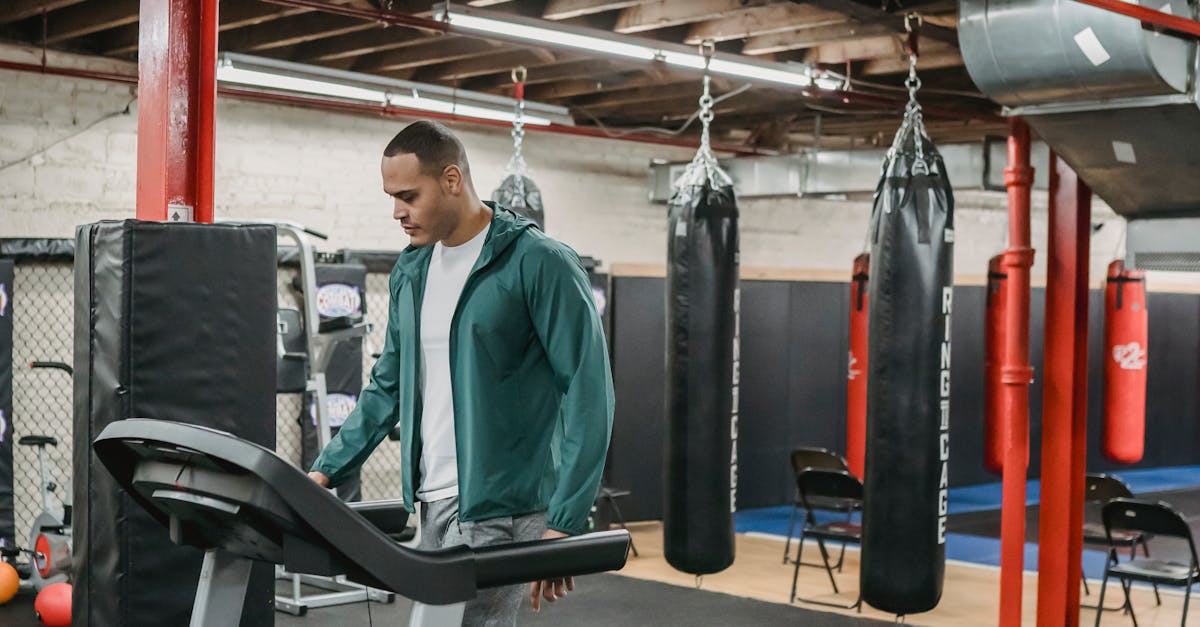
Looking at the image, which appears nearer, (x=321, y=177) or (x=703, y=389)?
(x=703, y=389)

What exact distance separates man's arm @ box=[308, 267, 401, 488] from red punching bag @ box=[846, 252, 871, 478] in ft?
18.6

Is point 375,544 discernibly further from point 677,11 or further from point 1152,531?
point 1152,531

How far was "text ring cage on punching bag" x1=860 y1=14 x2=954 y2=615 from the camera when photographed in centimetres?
Result: 520

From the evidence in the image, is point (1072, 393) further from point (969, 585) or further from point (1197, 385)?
point (1197, 385)

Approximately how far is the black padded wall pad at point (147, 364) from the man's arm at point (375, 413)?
0.61m

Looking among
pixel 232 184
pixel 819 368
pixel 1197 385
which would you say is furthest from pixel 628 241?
pixel 1197 385

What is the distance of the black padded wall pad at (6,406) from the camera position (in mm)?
6512

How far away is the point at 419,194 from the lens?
7.87 feet

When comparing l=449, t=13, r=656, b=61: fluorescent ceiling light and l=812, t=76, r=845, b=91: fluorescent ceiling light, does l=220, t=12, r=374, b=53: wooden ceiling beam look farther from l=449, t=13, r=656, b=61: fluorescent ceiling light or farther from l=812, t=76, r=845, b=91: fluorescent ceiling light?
l=812, t=76, r=845, b=91: fluorescent ceiling light

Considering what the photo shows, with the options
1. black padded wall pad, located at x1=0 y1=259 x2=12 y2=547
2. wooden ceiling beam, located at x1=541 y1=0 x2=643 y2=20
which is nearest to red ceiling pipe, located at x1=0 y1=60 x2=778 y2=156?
black padded wall pad, located at x1=0 y1=259 x2=12 y2=547

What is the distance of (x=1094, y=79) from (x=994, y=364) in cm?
481

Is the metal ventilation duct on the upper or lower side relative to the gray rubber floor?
upper

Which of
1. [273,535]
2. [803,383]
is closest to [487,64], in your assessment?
[803,383]

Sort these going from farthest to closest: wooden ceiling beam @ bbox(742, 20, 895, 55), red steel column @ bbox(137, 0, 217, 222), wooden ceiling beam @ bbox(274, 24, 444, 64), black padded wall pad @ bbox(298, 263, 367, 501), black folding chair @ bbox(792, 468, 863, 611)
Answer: black padded wall pad @ bbox(298, 263, 367, 501) → wooden ceiling beam @ bbox(274, 24, 444, 64) → black folding chair @ bbox(792, 468, 863, 611) → wooden ceiling beam @ bbox(742, 20, 895, 55) → red steel column @ bbox(137, 0, 217, 222)
